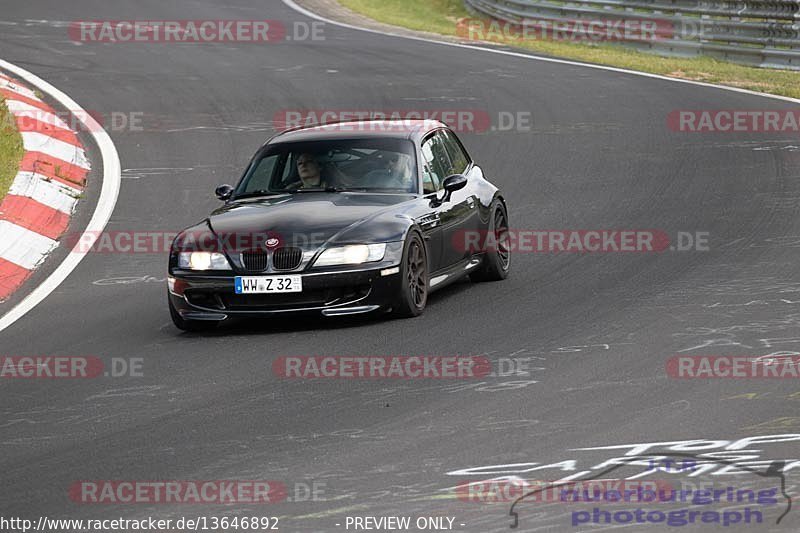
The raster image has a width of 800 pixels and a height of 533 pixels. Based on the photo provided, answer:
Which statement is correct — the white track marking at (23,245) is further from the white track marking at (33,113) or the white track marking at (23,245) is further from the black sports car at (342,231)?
the white track marking at (33,113)

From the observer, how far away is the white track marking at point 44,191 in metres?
13.6

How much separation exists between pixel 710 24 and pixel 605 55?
1910 mm

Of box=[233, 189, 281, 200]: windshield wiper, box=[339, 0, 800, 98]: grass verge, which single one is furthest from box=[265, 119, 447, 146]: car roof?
box=[339, 0, 800, 98]: grass verge

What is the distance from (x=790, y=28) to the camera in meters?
22.6

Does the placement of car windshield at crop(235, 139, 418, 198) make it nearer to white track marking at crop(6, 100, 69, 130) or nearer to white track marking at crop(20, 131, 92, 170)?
white track marking at crop(20, 131, 92, 170)

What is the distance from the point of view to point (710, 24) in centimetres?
2400

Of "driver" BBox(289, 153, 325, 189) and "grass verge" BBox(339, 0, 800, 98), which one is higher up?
"driver" BBox(289, 153, 325, 189)

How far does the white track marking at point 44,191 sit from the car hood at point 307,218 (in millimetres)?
3817

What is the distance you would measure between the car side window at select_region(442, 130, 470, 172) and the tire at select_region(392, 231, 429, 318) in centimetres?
153

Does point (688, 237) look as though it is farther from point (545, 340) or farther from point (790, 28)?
point (790, 28)

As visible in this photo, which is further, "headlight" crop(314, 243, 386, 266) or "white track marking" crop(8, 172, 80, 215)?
"white track marking" crop(8, 172, 80, 215)

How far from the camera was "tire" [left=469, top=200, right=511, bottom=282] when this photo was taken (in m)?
11.2

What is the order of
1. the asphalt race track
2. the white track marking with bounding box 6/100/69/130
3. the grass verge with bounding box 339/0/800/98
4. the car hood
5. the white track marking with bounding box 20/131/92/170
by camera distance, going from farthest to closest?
the grass verge with bounding box 339/0/800/98
the white track marking with bounding box 6/100/69/130
the white track marking with bounding box 20/131/92/170
the car hood
the asphalt race track

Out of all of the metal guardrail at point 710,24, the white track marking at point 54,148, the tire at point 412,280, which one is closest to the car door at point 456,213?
the tire at point 412,280
